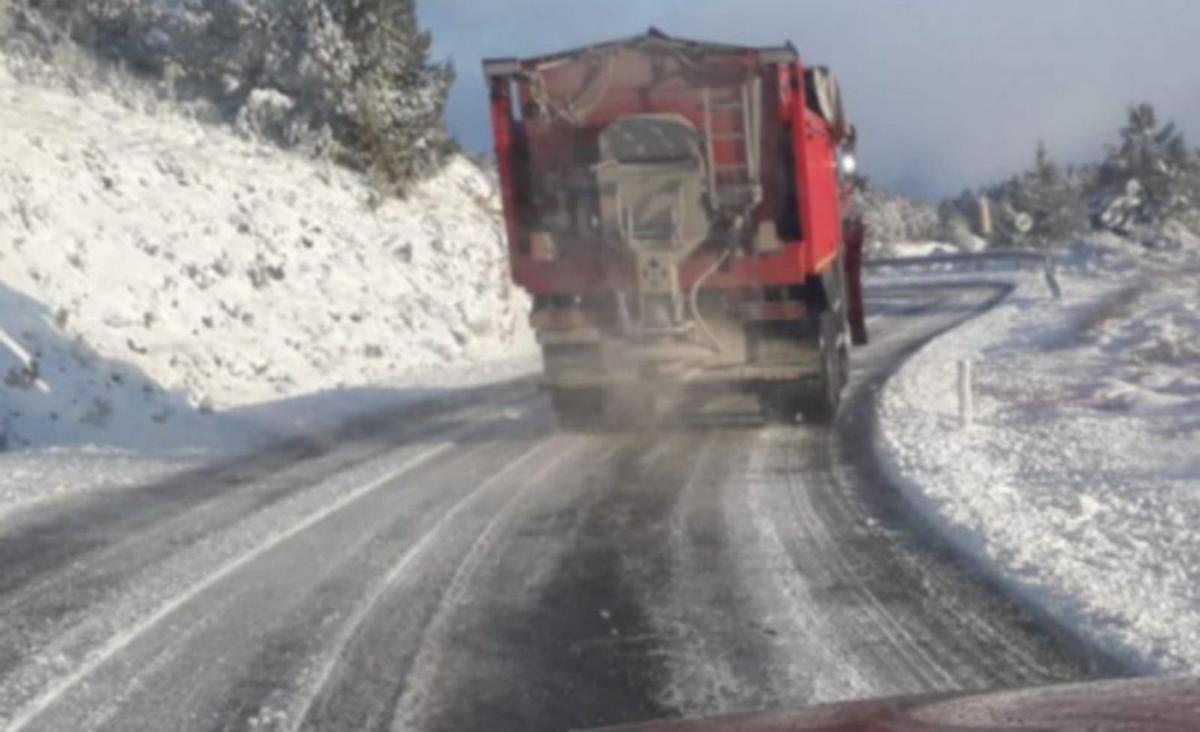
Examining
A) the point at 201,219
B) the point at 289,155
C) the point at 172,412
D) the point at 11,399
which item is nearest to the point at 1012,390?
the point at 172,412

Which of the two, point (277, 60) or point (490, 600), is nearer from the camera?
point (490, 600)

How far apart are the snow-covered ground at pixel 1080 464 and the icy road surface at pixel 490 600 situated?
0.33m

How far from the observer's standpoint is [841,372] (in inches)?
703

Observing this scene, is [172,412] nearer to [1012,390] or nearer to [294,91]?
[1012,390]

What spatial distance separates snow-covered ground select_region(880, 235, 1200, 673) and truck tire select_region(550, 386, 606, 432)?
2.60 m

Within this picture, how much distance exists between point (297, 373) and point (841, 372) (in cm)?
732

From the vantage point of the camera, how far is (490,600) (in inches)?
332

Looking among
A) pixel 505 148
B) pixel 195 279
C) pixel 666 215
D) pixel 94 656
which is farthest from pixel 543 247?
pixel 195 279

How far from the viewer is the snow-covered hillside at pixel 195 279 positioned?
17656mm

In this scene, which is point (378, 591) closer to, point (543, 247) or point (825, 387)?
point (543, 247)

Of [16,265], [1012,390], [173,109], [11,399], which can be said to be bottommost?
[1012,390]

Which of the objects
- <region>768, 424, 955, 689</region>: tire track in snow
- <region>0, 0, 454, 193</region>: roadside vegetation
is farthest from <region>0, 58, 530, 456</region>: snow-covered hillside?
<region>768, 424, 955, 689</region>: tire track in snow

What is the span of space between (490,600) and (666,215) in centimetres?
689

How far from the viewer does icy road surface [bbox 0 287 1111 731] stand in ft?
21.9
